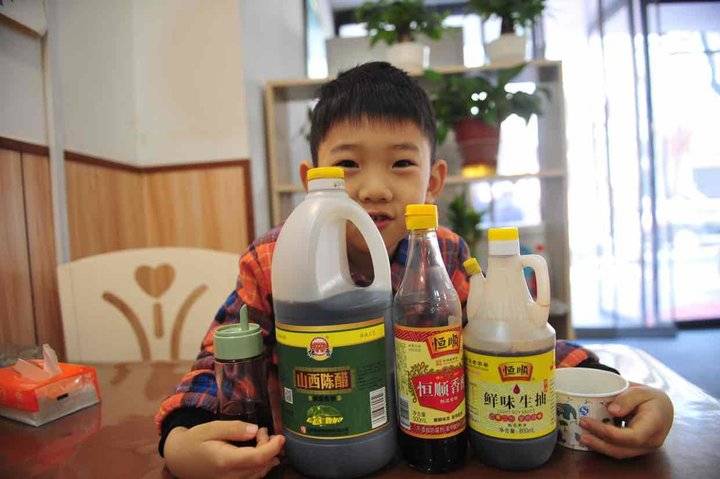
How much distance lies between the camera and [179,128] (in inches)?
66.7

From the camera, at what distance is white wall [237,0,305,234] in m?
1.75

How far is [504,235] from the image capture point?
1.34 feet

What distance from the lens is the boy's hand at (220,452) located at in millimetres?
399

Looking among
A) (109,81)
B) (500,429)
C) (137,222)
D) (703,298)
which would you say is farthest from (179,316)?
(703,298)

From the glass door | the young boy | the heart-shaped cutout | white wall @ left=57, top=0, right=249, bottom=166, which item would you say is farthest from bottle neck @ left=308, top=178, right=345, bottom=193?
the glass door

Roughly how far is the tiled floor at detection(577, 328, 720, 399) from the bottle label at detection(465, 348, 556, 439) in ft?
6.71

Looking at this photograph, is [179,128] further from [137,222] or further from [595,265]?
[595,265]

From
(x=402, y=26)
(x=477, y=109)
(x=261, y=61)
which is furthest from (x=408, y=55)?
(x=261, y=61)

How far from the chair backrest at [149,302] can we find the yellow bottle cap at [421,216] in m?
0.76

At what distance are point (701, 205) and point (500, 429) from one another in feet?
10.5

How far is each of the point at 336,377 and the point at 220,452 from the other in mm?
131

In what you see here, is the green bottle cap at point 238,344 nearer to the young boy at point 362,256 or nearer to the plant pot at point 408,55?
the young boy at point 362,256

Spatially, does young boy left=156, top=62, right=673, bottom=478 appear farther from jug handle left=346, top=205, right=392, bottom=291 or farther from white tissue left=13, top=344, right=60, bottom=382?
white tissue left=13, top=344, right=60, bottom=382

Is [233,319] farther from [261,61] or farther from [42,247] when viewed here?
[261,61]
